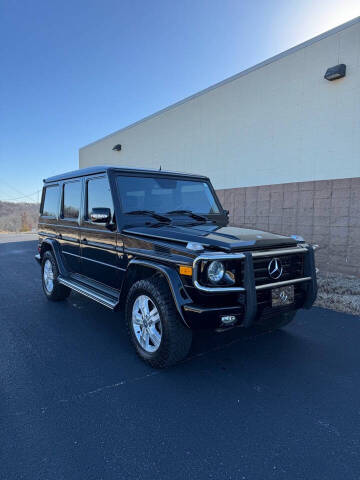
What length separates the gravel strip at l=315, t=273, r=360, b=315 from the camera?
17.5 ft

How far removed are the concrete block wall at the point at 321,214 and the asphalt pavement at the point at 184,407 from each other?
3.42 metres

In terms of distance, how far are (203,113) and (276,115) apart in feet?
9.98

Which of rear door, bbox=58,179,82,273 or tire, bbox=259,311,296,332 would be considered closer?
tire, bbox=259,311,296,332

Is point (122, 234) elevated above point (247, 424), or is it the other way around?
point (122, 234)

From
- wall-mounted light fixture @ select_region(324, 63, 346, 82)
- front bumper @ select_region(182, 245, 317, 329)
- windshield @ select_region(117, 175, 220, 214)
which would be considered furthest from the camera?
wall-mounted light fixture @ select_region(324, 63, 346, 82)

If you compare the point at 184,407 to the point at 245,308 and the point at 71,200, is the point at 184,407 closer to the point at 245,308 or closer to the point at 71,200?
the point at 245,308

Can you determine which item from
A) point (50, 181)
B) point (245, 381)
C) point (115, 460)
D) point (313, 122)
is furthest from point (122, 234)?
point (313, 122)

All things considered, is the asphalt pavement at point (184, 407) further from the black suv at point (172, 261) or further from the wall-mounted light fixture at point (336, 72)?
the wall-mounted light fixture at point (336, 72)

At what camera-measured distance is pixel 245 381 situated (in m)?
3.04

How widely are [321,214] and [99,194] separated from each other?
18.3 ft

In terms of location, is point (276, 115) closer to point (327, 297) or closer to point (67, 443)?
point (327, 297)

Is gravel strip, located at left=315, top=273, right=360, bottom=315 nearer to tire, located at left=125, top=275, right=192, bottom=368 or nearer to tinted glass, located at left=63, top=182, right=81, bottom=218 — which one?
tire, located at left=125, top=275, right=192, bottom=368

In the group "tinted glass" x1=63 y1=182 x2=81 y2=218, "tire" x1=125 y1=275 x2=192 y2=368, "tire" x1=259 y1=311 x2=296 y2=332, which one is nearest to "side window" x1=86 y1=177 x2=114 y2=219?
"tinted glass" x1=63 y1=182 x2=81 y2=218

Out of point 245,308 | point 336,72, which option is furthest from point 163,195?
point 336,72
